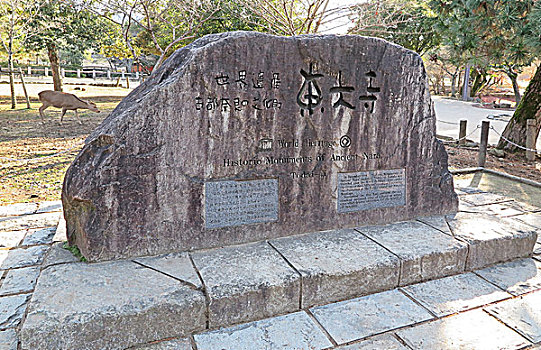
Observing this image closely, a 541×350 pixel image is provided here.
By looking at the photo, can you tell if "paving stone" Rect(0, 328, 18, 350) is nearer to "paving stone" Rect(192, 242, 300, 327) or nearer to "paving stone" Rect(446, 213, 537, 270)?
"paving stone" Rect(192, 242, 300, 327)

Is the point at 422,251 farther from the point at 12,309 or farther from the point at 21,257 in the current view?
the point at 21,257

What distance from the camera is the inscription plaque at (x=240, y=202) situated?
3256mm

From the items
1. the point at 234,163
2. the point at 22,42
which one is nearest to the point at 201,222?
the point at 234,163

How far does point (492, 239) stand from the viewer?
3.51 metres

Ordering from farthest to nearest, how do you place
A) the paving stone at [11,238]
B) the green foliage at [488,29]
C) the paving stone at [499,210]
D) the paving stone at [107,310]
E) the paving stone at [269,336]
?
the green foliage at [488,29] < the paving stone at [499,210] < the paving stone at [11,238] < the paving stone at [269,336] < the paving stone at [107,310]

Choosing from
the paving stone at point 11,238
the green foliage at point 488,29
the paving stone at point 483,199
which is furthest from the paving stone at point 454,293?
the green foliage at point 488,29

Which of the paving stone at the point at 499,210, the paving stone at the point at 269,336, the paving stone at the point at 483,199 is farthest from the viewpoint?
the paving stone at the point at 483,199

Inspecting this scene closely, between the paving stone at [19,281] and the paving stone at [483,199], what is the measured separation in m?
4.91

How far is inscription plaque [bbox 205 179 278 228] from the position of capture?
326cm

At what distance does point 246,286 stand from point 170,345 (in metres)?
0.60

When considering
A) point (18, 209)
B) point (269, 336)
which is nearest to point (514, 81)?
point (269, 336)

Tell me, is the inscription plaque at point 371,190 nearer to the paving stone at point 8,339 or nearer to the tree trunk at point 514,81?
the paving stone at point 8,339

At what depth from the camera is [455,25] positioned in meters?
7.95

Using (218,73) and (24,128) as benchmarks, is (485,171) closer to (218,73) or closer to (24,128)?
(218,73)
